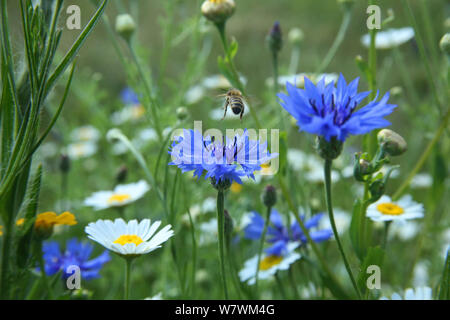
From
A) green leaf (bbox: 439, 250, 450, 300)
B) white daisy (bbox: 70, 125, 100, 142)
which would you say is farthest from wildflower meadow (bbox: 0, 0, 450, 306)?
white daisy (bbox: 70, 125, 100, 142)

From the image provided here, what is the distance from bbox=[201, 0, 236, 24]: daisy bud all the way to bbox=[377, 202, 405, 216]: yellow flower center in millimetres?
294

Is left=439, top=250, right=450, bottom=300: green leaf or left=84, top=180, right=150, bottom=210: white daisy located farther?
left=84, top=180, right=150, bottom=210: white daisy

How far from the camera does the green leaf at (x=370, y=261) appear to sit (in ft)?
1.57

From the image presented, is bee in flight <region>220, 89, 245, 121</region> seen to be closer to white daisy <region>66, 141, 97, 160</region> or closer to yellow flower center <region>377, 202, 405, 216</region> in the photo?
yellow flower center <region>377, 202, 405, 216</region>

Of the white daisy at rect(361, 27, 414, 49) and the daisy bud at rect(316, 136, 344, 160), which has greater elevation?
the white daisy at rect(361, 27, 414, 49)

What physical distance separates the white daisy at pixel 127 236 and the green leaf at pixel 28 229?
0.09 metres

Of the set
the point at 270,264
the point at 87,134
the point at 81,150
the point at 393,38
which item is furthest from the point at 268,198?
the point at 87,134

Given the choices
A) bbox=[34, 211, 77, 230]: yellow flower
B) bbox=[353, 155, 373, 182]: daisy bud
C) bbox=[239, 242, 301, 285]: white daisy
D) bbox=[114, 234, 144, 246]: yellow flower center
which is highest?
bbox=[353, 155, 373, 182]: daisy bud

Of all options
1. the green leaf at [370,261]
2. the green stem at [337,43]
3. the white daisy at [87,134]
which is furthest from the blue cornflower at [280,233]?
the white daisy at [87,134]

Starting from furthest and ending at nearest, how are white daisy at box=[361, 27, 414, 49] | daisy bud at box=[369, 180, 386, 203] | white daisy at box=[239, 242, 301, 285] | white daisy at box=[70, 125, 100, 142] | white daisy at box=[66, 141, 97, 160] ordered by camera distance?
1. white daisy at box=[70, 125, 100, 142]
2. white daisy at box=[66, 141, 97, 160]
3. white daisy at box=[361, 27, 414, 49]
4. white daisy at box=[239, 242, 301, 285]
5. daisy bud at box=[369, 180, 386, 203]

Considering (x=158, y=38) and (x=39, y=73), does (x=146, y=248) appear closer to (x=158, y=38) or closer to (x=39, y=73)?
(x=39, y=73)

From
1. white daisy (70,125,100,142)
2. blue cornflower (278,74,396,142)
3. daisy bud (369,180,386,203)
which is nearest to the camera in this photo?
blue cornflower (278,74,396,142)

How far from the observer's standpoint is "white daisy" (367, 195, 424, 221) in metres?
0.58
